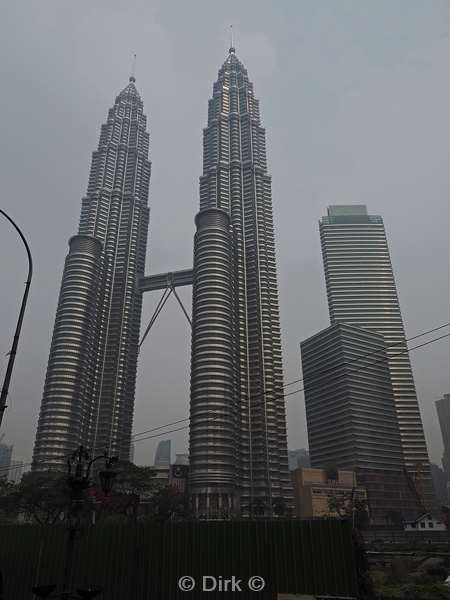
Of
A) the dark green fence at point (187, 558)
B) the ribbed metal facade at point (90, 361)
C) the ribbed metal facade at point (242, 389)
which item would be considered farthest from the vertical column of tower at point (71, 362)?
the dark green fence at point (187, 558)

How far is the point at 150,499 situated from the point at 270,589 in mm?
106457

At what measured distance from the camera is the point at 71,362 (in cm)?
15588

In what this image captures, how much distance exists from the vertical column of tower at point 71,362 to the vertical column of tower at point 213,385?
41.1 meters

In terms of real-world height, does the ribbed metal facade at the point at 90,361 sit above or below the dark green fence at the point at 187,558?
above

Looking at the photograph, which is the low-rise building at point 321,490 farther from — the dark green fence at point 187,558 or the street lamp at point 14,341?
the street lamp at point 14,341

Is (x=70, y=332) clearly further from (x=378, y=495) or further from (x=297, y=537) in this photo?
(x=297, y=537)

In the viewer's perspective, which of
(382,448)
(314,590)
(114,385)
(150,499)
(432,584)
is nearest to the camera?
(314,590)

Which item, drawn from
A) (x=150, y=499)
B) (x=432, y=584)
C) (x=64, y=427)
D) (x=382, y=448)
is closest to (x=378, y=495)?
(x=382, y=448)

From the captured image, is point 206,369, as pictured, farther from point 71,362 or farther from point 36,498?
point 36,498

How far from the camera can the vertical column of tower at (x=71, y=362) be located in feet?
480

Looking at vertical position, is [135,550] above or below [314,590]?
above

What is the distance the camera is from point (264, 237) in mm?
199375

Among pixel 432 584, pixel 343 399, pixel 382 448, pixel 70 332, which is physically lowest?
pixel 432 584

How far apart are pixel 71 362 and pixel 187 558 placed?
147 meters
